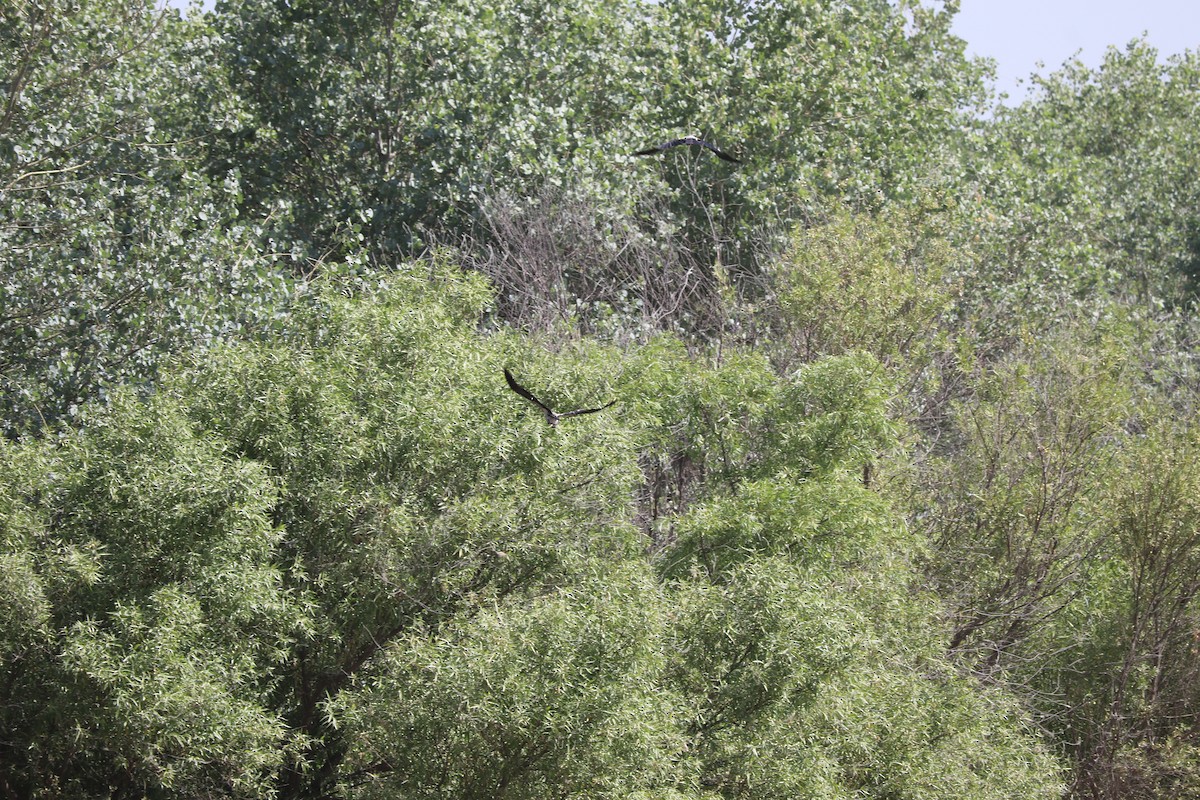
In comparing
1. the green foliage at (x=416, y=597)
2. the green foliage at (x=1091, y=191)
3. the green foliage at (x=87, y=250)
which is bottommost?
the green foliage at (x=416, y=597)

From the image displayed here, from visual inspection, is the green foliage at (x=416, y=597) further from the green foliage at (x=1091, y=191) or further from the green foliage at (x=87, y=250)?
the green foliage at (x=1091, y=191)

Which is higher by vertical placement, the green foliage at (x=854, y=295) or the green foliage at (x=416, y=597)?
the green foliage at (x=854, y=295)

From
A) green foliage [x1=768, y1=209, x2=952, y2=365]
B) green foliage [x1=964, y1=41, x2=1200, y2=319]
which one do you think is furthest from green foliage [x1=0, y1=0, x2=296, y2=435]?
green foliage [x1=964, y1=41, x2=1200, y2=319]

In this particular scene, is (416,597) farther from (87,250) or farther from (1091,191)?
(1091,191)

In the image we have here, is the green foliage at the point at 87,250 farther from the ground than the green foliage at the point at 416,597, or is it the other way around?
the green foliage at the point at 87,250

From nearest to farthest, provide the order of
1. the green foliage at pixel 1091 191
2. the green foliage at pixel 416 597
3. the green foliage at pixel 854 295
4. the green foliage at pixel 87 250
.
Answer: the green foliage at pixel 416 597
the green foliage at pixel 87 250
the green foliage at pixel 854 295
the green foliage at pixel 1091 191

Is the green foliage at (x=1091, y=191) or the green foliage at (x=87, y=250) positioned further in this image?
the green foliage at (x=1091, y=191)

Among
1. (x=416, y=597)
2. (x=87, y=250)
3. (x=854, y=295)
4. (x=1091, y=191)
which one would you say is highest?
(x=1091, y=191)

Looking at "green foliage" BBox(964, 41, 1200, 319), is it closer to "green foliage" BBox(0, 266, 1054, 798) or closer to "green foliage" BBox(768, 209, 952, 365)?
"green foliage" BBox(768, 209, 952, 365)

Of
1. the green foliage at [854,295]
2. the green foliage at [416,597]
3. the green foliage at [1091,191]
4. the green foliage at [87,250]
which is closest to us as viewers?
the green foliage at [416,597]

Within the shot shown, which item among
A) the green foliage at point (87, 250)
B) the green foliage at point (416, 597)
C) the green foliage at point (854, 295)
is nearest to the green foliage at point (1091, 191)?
the green foliage at point (854, 295)

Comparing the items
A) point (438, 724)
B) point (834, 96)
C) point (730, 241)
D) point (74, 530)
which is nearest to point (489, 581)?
point (438, 724)

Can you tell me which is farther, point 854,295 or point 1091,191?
point 1091,191

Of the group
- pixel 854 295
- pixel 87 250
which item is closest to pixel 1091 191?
pixel 854 295
